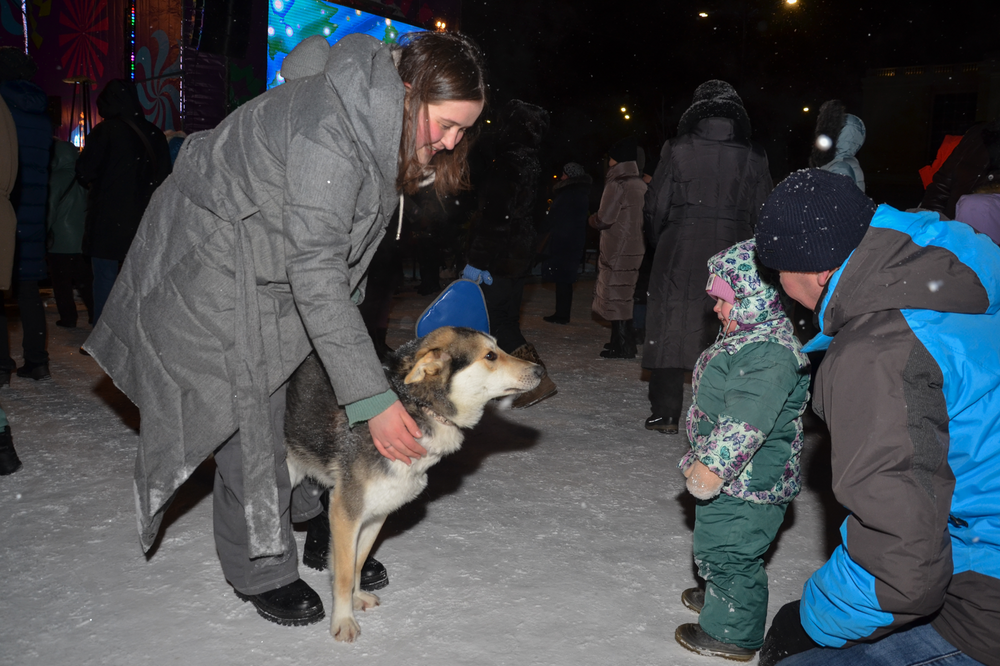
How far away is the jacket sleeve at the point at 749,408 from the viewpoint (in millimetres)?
2268

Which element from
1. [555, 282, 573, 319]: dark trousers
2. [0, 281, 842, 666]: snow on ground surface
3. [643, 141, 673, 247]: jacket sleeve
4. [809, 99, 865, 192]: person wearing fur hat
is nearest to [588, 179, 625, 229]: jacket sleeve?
[555, 282, 573, 319]: dark trousers

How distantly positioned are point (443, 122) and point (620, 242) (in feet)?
Answer: 18.7

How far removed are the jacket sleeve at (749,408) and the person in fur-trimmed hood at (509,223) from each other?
10.4 feet

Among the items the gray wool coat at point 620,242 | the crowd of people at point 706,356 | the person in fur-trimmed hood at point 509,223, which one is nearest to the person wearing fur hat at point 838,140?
the crowd of people at point 706,356

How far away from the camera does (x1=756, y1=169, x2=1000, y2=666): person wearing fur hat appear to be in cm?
135

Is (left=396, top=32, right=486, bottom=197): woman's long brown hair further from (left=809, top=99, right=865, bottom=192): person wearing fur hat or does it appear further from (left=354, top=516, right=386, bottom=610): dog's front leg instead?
(left=809, top=99, right=865, bottom=192): person wearing fur hat

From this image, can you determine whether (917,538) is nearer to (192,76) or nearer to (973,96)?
(192,76)

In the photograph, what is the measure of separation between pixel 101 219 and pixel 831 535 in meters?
6.59

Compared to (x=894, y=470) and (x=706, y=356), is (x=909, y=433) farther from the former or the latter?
(x=706, y=356)

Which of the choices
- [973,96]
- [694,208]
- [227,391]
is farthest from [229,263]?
[973,96]

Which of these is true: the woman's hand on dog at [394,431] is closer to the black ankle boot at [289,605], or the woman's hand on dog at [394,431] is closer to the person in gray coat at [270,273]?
the person in gray coat at [270,273]

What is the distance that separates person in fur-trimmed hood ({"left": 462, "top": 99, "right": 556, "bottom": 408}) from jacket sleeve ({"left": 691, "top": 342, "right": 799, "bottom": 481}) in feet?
10.4

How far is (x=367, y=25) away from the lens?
1178 centimetres

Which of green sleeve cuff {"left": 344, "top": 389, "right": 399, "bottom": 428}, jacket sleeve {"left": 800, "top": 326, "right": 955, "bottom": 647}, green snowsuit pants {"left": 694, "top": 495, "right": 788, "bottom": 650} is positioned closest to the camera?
jacket sleeve {"left": 800, "top": 326, "right": 955, "bottom": 647}
